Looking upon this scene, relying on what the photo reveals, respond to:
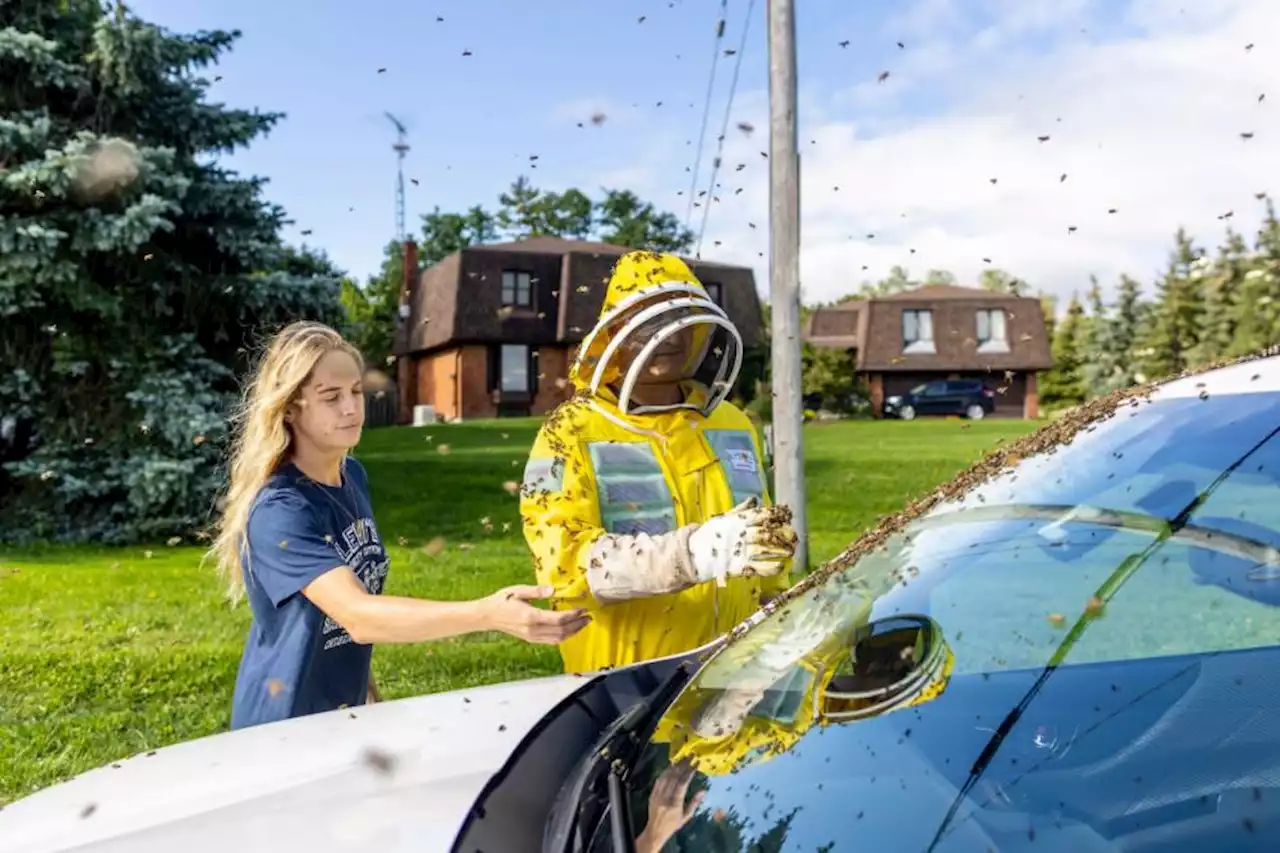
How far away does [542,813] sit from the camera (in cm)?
158

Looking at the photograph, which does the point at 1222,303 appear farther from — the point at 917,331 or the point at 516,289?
the point at 516,289

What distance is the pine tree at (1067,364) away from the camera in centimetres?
4722

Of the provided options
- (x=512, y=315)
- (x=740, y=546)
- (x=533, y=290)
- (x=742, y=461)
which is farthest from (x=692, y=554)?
(x=512, y=315)

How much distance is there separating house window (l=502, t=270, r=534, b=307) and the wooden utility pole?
1138 inches

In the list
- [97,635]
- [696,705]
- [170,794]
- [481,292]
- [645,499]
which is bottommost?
[97,635]

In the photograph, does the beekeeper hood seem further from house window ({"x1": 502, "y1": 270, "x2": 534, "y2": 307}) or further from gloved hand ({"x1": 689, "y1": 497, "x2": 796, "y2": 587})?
house window ({"x1": 502, "y1": 270, "x2": 534, "y2": 307})

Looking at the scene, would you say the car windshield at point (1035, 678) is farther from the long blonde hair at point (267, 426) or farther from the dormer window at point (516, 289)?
the dormer window at point (516, 289)

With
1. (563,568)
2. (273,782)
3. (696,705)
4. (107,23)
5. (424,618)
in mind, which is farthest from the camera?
(107,23)

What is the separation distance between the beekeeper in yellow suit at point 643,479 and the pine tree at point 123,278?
9.19 metres

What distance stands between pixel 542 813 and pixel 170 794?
2.36 ft

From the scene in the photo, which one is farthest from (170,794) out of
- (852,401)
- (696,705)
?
(852,401)

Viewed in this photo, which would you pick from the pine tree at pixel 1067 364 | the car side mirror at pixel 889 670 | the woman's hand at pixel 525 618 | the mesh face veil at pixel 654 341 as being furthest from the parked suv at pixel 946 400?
Answer: the car side mirror at pixel 889 670

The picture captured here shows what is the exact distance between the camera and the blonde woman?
7.59ft

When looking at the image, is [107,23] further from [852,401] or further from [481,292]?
[852,401]
